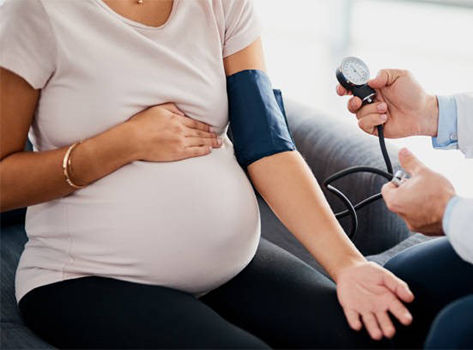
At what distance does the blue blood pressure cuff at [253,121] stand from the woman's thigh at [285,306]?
22cm

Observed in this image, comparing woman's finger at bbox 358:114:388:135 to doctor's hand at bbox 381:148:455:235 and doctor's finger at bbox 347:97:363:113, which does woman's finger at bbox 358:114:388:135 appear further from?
doctor's hand at bbox 381:148:455:235

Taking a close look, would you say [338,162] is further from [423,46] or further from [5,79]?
[423,46]

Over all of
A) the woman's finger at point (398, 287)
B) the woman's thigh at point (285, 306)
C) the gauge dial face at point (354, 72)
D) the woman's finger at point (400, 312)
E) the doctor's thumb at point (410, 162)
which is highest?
the gauge dial face at point (354, 72)

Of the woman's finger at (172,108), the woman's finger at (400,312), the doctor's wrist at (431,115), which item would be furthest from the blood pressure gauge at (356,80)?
the woman's finger at (400,312)

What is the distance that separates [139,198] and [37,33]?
0.33 m

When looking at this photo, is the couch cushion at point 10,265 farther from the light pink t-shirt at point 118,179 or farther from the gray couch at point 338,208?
the light pink t-shirt at point 118,179

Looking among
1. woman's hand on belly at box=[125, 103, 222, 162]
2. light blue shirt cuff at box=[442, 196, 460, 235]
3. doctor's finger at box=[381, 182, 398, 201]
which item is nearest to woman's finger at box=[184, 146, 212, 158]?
woman's hand on belly at box=[125, 103, 222, 162]

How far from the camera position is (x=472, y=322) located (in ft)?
3.17

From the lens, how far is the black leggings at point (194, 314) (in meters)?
1.11

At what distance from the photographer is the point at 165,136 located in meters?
1.22

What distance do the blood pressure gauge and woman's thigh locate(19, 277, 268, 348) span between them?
571 millimetres

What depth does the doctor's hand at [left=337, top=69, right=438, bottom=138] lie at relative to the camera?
1472 millimetres

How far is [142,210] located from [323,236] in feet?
1.12

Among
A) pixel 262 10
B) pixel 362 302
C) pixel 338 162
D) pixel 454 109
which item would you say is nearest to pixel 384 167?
pixel 338 162
